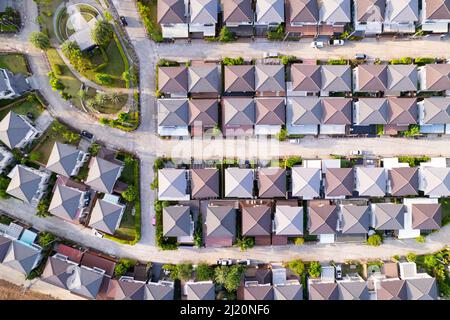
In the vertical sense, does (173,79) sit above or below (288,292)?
above

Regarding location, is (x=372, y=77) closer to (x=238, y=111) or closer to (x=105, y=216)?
(x=238, y=111)

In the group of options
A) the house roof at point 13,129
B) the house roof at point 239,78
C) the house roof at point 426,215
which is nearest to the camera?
the house roof at point 13,129

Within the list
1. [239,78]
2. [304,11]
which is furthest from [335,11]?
[239,78]

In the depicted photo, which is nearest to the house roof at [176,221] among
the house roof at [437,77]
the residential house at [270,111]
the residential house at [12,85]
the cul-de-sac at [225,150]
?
the cul-de-sac at [225,150]

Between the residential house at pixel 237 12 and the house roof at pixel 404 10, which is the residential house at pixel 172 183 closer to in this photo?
the residential house at pixel 237 12

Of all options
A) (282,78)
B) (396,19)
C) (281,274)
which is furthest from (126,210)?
(396,19)

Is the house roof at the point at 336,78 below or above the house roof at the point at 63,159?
above
